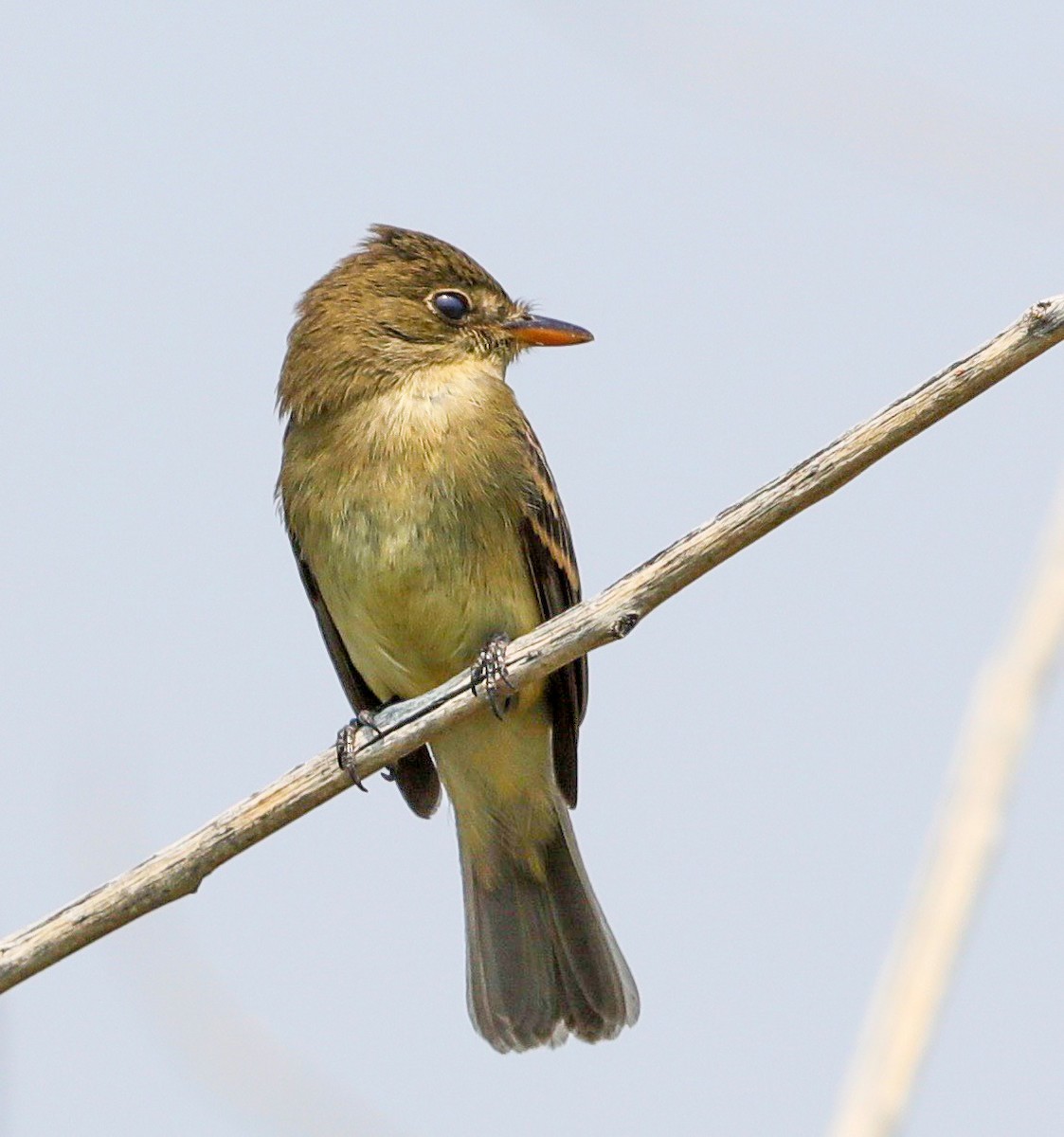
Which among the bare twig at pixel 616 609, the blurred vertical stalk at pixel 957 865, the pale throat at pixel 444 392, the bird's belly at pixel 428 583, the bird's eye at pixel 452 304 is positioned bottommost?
the blurred vertical stalk at pixel 957 865

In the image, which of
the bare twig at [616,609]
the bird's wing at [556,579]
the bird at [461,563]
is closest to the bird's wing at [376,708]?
the bird at [461,563]

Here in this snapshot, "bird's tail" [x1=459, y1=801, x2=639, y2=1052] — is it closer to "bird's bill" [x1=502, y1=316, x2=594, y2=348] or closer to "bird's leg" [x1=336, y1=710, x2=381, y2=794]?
"bird's leg" [x1=336, y1=710, x2=381, y2=794]

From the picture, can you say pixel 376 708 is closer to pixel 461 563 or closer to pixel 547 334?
pixel 461 563

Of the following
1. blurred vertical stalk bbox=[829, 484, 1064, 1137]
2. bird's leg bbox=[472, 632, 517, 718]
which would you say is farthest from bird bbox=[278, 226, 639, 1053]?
blurred vertical stalk bbox=[829, 484, 1064, 1137]

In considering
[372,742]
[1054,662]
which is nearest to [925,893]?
[1054,662]

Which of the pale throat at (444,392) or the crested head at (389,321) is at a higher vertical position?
the crested head at (389,321)

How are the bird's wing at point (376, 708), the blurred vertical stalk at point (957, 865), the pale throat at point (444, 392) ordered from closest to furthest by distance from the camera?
the blurred vertical stalk at point (957, 865) < the pale throat at point (444, 392) < the bird's wing at point (376, 708)

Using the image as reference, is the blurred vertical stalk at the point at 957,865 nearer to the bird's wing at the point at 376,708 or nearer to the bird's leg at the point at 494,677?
the bird's leg at the point at 494,677
